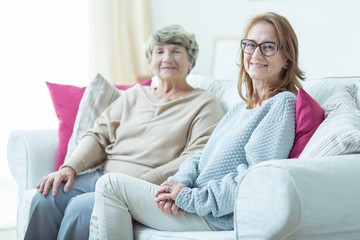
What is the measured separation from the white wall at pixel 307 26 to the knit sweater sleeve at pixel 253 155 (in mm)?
1375

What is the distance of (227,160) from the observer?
1970 mm

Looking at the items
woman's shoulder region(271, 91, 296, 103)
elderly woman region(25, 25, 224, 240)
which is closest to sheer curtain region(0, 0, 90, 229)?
elderly woman region(25, 25, 224, 240)

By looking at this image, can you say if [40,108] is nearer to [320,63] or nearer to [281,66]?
[320,63]

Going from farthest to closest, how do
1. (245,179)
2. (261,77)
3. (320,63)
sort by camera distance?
(320,63) < (261,77) < (245,179)

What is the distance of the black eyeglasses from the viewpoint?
2.07 m

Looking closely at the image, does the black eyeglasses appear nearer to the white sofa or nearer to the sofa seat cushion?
the white sofa

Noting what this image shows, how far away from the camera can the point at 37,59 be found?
396 centimetres

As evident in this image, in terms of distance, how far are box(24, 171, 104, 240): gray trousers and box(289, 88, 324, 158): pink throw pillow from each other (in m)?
0.76

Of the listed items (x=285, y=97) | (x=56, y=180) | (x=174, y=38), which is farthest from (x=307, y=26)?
(x=56, y=180)

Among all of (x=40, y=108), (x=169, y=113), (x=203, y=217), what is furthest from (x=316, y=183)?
(x=40, y=108)

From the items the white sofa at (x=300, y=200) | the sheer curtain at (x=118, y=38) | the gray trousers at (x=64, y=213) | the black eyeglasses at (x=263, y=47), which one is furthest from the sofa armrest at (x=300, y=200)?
the sheer curtain at (x=118, y=38)

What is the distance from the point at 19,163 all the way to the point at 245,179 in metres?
1.46

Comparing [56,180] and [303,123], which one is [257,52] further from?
[56,180]

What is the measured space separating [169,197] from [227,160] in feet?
0.72
